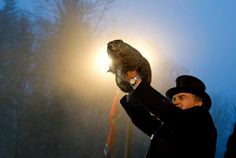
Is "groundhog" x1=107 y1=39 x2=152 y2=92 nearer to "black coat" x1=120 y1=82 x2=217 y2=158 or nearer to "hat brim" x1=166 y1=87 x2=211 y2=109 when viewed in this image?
"black coat" x1=120 y1=82 x2=217 y2=158

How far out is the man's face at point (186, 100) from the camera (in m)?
2.72

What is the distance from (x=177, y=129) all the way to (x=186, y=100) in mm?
574

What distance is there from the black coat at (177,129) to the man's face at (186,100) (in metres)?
0.27

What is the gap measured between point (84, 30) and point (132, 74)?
26437mm

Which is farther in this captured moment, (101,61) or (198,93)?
(101,61)

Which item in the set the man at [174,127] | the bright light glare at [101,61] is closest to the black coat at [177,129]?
the man at [174,127]

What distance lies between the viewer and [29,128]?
88.1 feet

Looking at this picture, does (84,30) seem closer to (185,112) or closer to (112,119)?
(112,119)

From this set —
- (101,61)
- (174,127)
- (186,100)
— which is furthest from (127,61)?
(101,61)

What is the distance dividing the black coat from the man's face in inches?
10.7

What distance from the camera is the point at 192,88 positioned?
2775 millimetres

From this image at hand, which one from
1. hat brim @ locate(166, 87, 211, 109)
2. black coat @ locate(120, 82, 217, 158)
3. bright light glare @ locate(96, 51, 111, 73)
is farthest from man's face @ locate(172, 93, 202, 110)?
bright light glare @ locate(96, 51, 111, 73)

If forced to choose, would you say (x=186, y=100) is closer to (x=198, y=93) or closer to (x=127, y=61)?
(x=198, y=93)

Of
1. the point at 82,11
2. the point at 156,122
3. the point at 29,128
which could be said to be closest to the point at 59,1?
the point at 82,11
